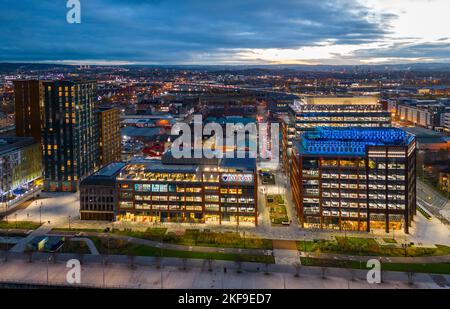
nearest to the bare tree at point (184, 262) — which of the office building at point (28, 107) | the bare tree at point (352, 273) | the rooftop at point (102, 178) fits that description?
the bare tree at point (352, 273)

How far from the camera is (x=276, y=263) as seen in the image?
5091 centimetres

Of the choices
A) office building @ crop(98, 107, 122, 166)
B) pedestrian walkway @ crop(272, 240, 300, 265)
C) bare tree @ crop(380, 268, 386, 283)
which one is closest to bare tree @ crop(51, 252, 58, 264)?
pedestrian walkway @ crop(272, 240, 300, 265)

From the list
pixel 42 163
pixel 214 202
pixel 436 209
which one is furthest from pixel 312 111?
pixel 42 163

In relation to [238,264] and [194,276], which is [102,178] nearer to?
[194,276]

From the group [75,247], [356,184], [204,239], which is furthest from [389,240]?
[75,247]

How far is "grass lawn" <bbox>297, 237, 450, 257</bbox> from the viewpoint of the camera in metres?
53.8

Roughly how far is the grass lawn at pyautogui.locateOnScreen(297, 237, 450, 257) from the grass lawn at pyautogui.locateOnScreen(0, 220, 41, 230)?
4233 centimetres

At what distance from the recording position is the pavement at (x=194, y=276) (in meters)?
44.8

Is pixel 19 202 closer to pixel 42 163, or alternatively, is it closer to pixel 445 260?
pixel 42 163

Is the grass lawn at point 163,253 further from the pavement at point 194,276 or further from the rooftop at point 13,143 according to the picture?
the rooftop at point 13,143

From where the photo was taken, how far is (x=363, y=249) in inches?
2154

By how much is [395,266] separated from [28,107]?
81.6 meters

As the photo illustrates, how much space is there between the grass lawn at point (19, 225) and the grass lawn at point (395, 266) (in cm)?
4311

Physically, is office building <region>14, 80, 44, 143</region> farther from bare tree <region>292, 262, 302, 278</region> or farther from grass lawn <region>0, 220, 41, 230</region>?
bare tree <region>292, 262, 302, 278</region>
